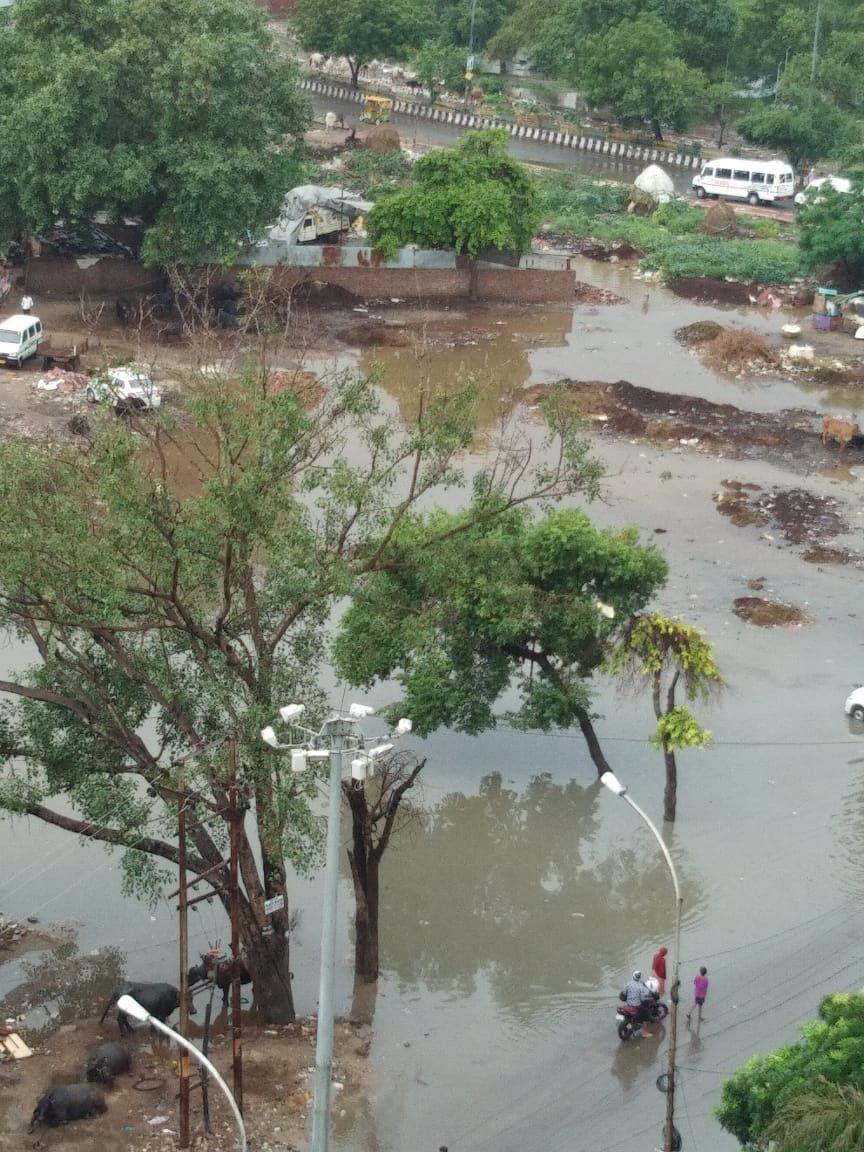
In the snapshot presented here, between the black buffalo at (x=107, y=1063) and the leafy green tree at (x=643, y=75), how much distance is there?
51195mm

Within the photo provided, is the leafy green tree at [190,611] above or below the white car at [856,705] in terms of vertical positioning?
above

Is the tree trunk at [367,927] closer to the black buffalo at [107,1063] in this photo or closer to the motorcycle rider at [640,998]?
the motorcycle rider at [640,998]

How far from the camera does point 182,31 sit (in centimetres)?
4003

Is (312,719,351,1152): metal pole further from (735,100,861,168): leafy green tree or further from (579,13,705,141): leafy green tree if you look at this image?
(579,13,705,141): leafy green tree

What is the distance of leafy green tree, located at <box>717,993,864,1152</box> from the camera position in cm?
1205

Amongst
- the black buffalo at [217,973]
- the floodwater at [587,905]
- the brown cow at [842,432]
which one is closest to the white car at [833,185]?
the brown cow at [842,432]

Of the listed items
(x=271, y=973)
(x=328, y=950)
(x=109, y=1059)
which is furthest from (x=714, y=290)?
(x=328, y=950)

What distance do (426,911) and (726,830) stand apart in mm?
4258

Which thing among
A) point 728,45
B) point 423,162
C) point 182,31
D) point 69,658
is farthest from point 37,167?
point 728,45

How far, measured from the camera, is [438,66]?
7019 centimetres

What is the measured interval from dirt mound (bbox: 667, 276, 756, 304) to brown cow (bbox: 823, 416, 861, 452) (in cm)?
1219

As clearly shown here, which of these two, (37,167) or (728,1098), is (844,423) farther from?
(728,1098)

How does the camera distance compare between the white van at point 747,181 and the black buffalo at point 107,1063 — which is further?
the white van at point 747,181

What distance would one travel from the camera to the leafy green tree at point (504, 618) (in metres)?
21.5
